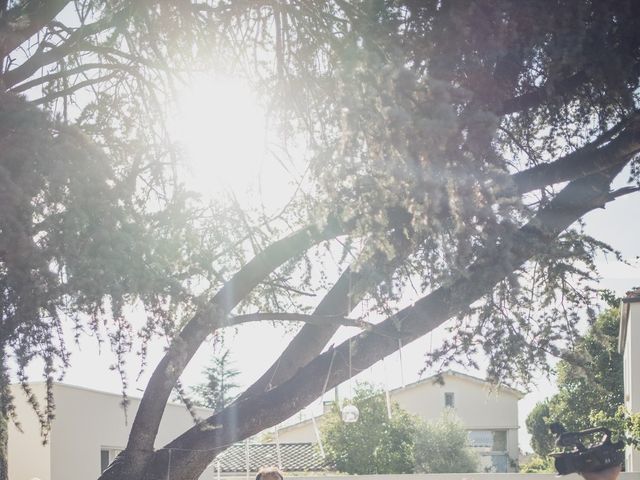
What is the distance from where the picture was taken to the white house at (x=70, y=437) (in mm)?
18172

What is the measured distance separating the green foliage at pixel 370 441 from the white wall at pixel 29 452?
22999mm

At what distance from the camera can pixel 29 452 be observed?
1817 cm

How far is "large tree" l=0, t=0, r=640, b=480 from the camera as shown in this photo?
6.18 metres

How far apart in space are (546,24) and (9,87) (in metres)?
4.33

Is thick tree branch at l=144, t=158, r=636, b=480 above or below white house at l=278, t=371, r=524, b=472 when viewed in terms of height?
below

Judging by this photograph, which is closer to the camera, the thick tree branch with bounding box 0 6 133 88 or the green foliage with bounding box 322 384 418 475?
the thick tree branch with bounding box 0 6 133 88

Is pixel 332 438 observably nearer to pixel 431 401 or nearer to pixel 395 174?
pixel 431 401

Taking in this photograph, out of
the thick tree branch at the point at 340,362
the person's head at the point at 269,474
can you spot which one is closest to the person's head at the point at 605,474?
the thick tree branch at the point at 340,362

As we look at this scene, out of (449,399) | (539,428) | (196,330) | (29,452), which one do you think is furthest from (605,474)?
(539,428)

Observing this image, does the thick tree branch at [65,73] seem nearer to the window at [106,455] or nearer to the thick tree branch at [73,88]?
the thick tree branch at [73,88]

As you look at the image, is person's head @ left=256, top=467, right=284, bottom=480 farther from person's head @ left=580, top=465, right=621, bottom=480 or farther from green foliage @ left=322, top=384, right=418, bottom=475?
green foliage @ left=322, top=384, right=418, bottom=475

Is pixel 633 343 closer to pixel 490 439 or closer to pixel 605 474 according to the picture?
pixel 605 474

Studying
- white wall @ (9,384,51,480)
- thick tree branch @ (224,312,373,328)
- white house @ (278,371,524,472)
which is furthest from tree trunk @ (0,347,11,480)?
white house @ (278,371,524,472)

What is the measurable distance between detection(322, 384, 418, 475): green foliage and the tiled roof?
5.31 feet
